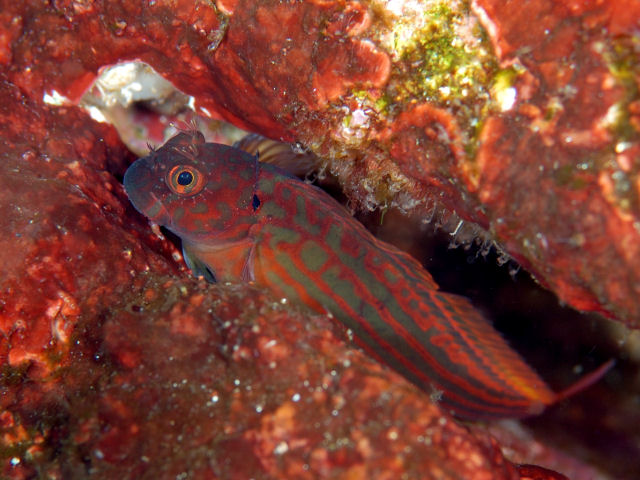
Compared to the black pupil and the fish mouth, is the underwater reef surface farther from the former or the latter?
the black pupil

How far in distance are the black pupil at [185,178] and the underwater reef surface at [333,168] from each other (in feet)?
Result: 1.90

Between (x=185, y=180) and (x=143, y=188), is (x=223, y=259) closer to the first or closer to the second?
(x=185, y=180)

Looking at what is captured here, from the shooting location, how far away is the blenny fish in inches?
124

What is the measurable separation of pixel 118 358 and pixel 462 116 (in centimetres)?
241

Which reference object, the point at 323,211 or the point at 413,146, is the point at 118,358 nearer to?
the point at 323,211

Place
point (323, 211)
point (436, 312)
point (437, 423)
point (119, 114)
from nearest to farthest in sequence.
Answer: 1. point (437, 423)
2. point (436, 312)
3. point (323, 211)
4. point (119, 114)

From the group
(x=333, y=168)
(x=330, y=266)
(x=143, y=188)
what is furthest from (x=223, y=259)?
(x=333, y=168)

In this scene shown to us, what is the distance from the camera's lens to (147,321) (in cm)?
245

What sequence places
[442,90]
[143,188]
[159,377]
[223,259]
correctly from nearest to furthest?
[159,377], [442,90], [143,188], [223,259]

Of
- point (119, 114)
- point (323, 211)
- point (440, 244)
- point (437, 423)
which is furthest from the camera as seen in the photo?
point (440, 244)

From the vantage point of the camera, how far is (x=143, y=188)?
338cm

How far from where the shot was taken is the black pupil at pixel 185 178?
11.3ft

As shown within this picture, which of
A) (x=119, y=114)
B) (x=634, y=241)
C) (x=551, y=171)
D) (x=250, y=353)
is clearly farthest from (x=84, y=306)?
(x=634, y=241)

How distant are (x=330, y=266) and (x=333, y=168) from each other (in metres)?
0.85
